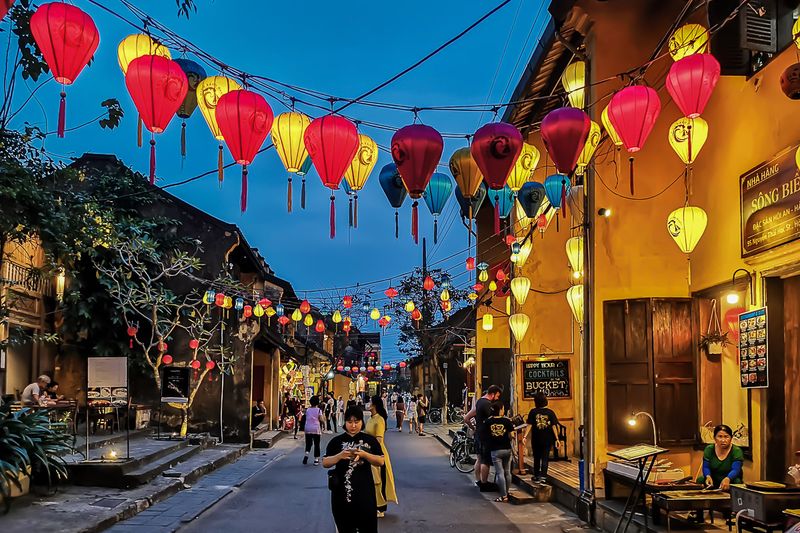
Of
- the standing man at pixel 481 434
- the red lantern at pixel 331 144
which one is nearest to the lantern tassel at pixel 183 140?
the red lantern at pixel 331 144

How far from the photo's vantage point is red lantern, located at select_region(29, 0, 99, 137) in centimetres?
655

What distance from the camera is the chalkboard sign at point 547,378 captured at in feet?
54.0

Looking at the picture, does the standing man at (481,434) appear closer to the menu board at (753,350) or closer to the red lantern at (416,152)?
the menu board at (753,350)

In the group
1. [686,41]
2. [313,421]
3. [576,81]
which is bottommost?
[313,421]

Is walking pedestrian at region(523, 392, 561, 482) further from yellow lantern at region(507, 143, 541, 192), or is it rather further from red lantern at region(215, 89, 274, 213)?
red lantern at region(215, 89, 274, 213)

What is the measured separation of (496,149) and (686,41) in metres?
3.80

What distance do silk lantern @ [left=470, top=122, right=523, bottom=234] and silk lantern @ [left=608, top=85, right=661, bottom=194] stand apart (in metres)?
1.20

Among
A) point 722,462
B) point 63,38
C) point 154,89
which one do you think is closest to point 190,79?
point 154,89

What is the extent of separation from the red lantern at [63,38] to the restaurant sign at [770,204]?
7.51 meters

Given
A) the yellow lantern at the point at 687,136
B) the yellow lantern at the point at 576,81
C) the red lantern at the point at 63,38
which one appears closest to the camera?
the red lantern at the point at 63,38

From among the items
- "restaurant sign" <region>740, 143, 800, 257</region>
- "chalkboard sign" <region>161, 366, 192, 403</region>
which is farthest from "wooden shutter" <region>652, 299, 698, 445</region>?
"chalkboard sign" <region>161, 366, 192, 403</region>

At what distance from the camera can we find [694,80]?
7.82 m

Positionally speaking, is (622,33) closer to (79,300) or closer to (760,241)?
(760,241)

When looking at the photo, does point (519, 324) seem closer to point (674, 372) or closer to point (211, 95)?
point (674, 372)
